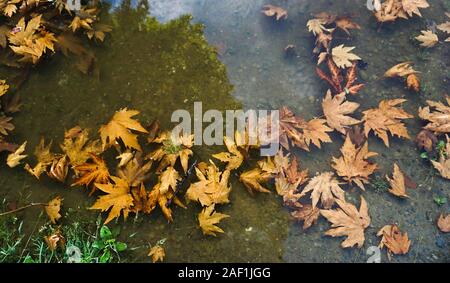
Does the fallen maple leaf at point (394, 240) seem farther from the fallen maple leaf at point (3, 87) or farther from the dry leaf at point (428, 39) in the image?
the fallen maple leaf at point (3, 87)

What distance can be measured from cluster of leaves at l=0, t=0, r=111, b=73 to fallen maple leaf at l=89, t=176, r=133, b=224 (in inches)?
40.6

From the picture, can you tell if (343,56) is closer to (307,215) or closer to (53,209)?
(307,215)

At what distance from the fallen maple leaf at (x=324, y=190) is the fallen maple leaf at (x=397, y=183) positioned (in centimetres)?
36

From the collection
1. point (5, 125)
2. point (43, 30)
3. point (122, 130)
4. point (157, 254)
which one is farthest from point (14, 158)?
point (157, 254)

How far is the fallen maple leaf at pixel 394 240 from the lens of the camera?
97.0 inches

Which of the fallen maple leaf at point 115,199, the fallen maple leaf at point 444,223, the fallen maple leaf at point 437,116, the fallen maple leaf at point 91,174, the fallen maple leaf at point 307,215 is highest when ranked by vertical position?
the fallen maple leaf at point 437,116

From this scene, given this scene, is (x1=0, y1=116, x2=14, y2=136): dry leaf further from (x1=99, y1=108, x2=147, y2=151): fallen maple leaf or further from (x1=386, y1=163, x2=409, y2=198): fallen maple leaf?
(x1=386, y1=163, x2=409, y2=198): fallen maple leaf

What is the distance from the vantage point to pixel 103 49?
307 cm

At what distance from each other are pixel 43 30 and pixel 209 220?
1.94 m

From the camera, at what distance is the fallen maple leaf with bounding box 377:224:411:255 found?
2.46 meters

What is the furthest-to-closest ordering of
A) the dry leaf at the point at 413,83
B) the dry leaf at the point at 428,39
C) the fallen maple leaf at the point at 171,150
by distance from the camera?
1. the dry leaf at the point at 428,39
2. the dry leaf at the point at 413,83
3. the fallen maple leaf at the point at 171,150

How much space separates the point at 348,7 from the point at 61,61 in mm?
2540

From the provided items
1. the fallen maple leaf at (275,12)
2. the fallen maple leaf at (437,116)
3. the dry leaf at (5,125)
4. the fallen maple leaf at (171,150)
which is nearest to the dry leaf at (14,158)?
the dry leaf at (5,125)

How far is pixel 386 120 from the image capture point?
2.91 meters
